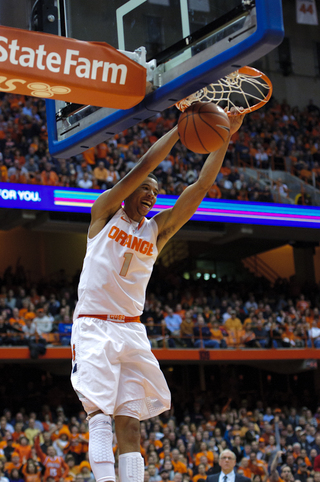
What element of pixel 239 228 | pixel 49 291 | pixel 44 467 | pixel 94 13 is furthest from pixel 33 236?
pixel 94 13

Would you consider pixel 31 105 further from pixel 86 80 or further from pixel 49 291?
pixel 86 80

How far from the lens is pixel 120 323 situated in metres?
4.10

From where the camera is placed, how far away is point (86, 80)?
12.9ft

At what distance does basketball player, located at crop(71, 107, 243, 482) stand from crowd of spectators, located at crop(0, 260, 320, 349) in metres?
10.8

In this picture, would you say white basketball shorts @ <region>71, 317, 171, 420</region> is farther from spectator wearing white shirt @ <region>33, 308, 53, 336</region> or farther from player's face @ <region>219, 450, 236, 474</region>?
spectator wearing white shirt @ <region>33, 308, 53, 336</region>

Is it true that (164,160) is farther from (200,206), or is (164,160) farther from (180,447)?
(180,447)

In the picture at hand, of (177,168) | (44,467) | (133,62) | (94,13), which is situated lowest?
(44,467)

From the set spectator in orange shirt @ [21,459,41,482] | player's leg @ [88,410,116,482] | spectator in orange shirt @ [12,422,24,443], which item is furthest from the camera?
spectator in orange shirt @ [12,422,24,443]

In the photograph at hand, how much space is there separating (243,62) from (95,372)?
1.90 meters

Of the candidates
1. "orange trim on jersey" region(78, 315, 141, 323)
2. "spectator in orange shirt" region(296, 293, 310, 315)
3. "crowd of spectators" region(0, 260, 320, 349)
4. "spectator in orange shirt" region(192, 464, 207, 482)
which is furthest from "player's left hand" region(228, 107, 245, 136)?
"spectator in orange shirt" region(296, 293, 310, 315)

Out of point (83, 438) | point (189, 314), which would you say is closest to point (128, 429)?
point (83, 438)

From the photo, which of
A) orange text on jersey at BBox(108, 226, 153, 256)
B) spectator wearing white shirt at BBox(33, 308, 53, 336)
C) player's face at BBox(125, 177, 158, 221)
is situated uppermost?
spectator wearing white shirt at BBox(33, 308, 53, 336)

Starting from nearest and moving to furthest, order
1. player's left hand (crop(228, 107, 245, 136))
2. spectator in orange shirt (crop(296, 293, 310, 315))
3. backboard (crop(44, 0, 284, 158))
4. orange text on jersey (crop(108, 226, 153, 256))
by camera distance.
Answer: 1. backboard (crop(44, 0, 284, 158))
2. orange text on jersey (crop(108, 226, 153, 256))
3. player's left hand (crop(228, 107, 245, 136))
4. spectator in orange shirt (crop(296, 293, 310, 315))

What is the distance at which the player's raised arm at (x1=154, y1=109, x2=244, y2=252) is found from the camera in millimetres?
4336
